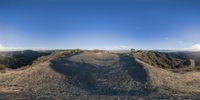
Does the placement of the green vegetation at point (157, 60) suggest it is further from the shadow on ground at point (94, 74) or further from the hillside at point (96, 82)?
the hillside at point (96, 82)


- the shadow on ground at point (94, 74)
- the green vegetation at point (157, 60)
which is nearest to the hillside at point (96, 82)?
the shadow on ground at point (94, 74)

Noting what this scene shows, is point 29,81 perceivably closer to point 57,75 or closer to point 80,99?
point 57,75

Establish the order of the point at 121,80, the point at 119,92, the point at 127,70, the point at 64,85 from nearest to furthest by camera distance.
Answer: the point at 119,92 → the point at 64,85 → the point at 121,80 → the point at 127,70

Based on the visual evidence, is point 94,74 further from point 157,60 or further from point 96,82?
point 157,60

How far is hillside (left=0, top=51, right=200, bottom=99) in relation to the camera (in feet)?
67.0

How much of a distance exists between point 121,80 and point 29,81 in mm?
6533

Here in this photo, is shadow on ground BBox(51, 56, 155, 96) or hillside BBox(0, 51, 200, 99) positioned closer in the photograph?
hillside BBox(0, 51, 200, 99)

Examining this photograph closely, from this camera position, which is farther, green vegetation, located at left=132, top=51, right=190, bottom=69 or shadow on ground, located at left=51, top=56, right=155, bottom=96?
green vegetation, located at left=132, top=51, right=190, bottom=69

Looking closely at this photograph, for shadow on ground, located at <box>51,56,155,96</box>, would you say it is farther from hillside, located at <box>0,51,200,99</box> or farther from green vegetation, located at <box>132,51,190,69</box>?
green vegetation, located at <box>132,51,190,69</box>

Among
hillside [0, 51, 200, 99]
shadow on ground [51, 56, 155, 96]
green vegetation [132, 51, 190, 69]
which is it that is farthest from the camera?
green vegetation [132, 51, 190, 69]

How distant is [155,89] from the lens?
73.4 ft

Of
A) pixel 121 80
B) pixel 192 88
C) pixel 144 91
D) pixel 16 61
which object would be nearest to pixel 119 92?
pixel 144 91

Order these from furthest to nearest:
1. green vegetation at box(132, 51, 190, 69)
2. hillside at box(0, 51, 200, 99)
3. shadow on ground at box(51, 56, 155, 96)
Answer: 1. green vegetation at box(132, 51, 190, 69)
2. shadow on ground at box(51, 56, 155, 96)
3. hillside at box(0, 51, 200, 99)

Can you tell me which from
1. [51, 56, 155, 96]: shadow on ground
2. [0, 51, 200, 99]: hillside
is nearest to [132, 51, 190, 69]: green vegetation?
[51, 56, 155, 96]: shadow on ground
